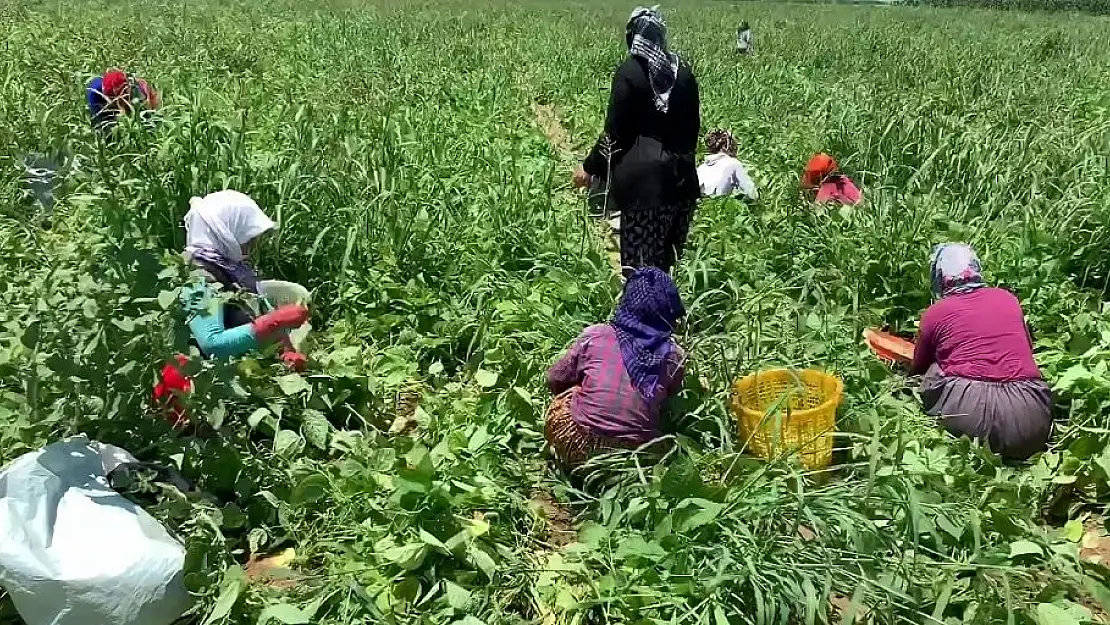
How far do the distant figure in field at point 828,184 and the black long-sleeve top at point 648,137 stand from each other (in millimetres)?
1392

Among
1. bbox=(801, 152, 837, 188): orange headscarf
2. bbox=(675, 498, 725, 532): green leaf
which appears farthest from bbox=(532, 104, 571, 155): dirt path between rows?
bbox=(675, 498, 725, 532): green leaf

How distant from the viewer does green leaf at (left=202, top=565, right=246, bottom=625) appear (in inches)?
81.7

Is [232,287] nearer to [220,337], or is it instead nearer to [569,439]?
[220,337]

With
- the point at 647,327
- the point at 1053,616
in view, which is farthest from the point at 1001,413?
the point at 647,327

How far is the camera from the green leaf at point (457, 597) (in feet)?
7.02

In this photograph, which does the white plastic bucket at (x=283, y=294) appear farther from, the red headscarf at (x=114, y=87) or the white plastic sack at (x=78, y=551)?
the red headscarf at (x=114, y=87)

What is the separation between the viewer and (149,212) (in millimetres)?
3938

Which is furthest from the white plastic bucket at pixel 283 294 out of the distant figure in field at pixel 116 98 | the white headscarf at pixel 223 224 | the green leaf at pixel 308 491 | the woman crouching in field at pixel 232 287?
the distant figure in field at pixel 116 98

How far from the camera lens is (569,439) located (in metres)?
2.77

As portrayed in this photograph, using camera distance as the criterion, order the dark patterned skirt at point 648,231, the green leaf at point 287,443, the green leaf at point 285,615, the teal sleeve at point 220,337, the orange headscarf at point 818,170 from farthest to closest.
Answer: the orange headscarf at point 818,170 → the dark patterned skirt at point 648,231 → the teal sleeve at point 220,337 → the green leaf at point 287,443 → the green leaf at point 285,615

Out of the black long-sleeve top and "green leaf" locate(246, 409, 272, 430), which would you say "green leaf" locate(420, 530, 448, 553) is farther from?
the black long-sleeve top

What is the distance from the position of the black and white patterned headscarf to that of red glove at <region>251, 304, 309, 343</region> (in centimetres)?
186

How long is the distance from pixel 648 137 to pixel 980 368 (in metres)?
1.73

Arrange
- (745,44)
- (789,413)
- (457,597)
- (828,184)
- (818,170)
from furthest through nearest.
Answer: (745,44) < (818,170) < (828,184) < (789,413) < (457,597)
